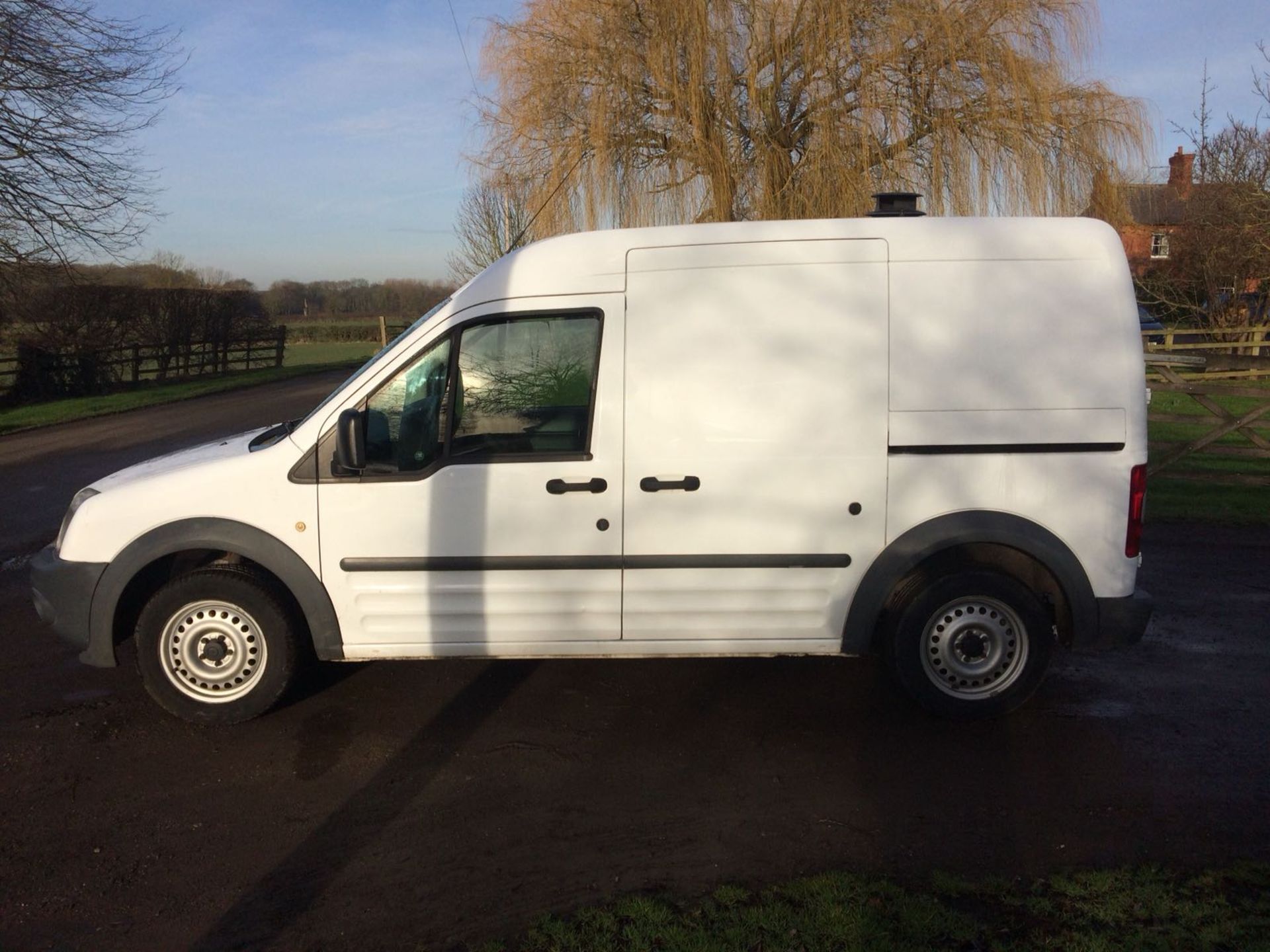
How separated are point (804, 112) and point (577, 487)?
408 inches

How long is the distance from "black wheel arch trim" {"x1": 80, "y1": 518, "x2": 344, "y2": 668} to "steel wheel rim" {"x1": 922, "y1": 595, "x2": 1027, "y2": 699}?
113 inches

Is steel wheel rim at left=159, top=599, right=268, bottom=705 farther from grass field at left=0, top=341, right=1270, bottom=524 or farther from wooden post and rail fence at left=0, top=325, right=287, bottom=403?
wooden post and rail fence at left=0, top=325, right=287, bottom=403

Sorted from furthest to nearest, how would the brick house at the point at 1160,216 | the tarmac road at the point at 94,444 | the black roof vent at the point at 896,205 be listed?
the brick house at the point at 1160,216
the tarmac road at the point at 94,444
the black roof vent at the point at 896,205

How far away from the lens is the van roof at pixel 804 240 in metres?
4.78

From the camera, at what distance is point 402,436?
4.91m

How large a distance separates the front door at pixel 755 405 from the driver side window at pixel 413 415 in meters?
0.89


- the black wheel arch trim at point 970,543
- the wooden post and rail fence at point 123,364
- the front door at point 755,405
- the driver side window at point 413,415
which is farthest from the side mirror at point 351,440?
the wooden post and rail fence at point 123,364

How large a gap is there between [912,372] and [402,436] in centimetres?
242

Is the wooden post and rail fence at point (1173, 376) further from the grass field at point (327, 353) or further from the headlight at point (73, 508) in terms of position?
the headlight at point (73, 508)

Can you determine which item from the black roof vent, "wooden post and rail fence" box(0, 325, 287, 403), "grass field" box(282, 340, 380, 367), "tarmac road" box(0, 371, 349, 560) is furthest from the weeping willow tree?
"grass field" box(282, 340, 380, 367)

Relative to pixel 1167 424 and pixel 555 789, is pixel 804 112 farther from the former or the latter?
pixel 555 789

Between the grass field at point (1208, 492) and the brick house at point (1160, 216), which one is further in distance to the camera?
the brick house at point (1160, 216)

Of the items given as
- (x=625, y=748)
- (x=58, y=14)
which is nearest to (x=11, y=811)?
(x=625, y=748)

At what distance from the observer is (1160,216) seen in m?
34.6
